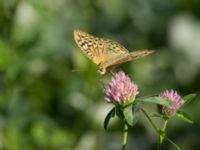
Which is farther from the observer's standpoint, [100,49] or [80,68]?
[80,68]

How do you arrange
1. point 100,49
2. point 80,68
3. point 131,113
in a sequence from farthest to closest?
point 80,68, point 100,49, point 131,113

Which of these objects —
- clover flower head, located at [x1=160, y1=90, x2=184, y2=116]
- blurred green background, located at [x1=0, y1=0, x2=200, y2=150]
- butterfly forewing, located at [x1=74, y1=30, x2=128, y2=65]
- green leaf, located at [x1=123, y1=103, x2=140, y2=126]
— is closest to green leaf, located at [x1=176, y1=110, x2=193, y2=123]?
clover flower head, located at [x1=160, y1=90, x2=184, y2=116]

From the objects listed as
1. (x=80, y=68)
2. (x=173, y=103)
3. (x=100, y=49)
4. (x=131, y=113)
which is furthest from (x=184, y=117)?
(x=80, y=68)

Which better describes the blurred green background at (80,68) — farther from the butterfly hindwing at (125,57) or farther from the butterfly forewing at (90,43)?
the butterfly hindwing at (125,57)

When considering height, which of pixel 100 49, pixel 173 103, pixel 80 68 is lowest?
pixel 80 68

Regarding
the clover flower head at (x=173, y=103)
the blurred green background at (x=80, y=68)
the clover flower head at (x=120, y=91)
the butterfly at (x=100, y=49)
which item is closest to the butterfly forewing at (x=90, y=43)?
the butterfly at (x=100, y=49)

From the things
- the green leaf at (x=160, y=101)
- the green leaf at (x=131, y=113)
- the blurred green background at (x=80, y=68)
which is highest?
the green leaf at (x=160, y=101)

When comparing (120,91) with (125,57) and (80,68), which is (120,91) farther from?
(80,68)
